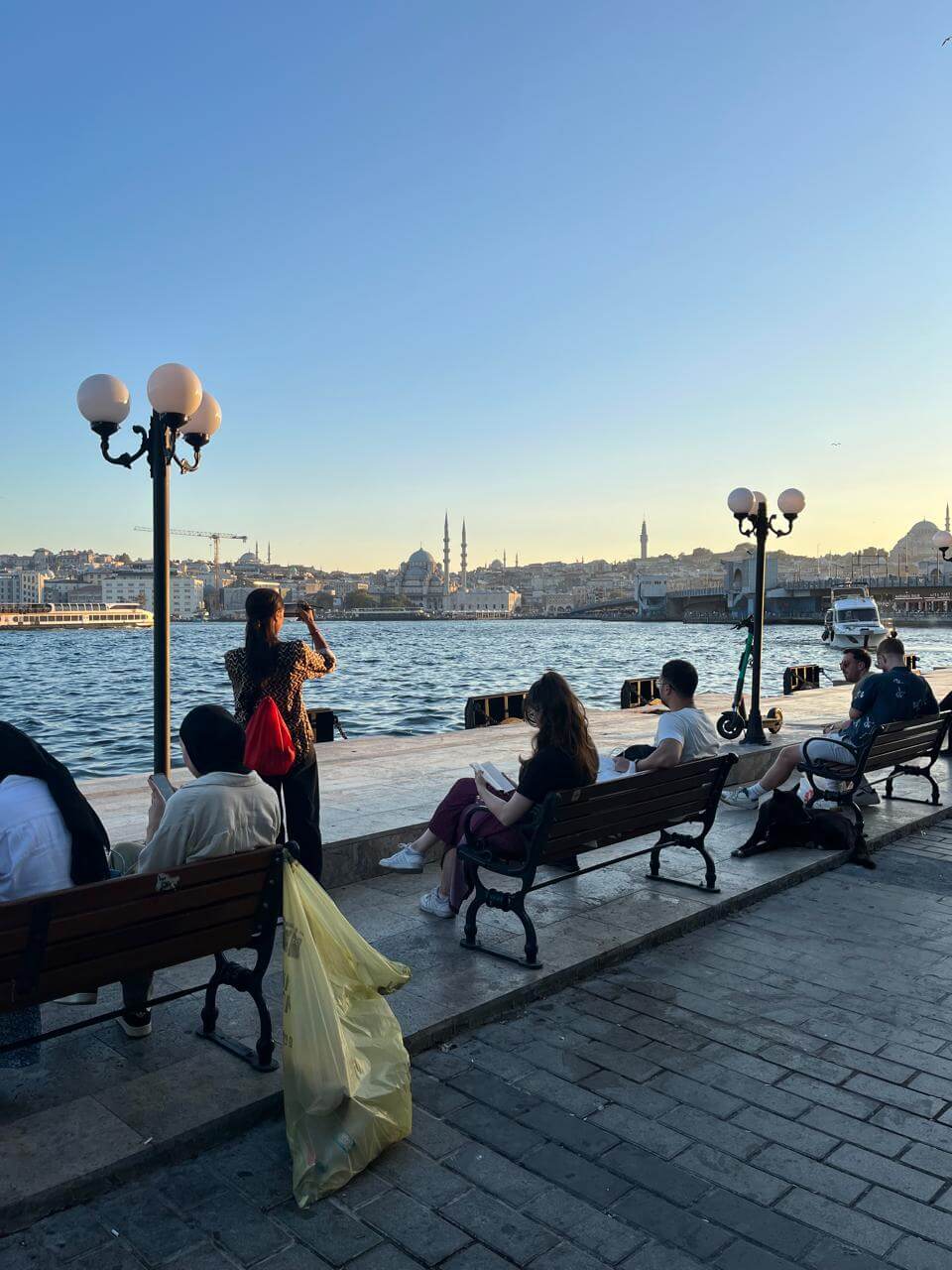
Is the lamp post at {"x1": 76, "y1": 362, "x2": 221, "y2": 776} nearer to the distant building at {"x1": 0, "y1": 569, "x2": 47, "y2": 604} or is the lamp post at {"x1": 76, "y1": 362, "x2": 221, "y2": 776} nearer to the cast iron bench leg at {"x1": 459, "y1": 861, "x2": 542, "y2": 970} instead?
the cast iron bench leg at {"x1": 459, "y1": 861, "x2": 542, "y2": 970}

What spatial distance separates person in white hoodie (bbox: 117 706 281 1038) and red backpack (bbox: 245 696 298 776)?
719mm

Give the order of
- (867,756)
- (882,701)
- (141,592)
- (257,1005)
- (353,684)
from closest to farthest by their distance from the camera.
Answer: (257,1005)
(867,756)
(882,701)
(353,684)
(141,592)

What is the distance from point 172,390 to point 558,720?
2.66 meters

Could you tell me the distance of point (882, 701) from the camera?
7.20 m

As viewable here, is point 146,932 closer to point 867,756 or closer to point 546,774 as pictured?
point 546,774

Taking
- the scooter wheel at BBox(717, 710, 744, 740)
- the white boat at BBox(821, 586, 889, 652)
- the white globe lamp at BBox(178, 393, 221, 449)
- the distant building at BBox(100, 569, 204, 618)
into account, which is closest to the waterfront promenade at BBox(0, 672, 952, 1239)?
the white globe lamp at BBox(178, 393, 221, 449)

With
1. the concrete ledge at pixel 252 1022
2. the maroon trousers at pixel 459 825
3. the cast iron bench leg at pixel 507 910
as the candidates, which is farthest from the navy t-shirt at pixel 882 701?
the cast iron bench leg at pixel 507 910

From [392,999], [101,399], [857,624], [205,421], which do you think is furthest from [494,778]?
[857,624]

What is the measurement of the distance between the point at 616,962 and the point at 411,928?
952 millimetres

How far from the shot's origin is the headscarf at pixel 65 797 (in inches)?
121

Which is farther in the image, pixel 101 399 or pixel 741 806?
pixel 741 806

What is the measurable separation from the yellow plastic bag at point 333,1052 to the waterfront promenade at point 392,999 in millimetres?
369

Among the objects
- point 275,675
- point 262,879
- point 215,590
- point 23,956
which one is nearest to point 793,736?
point 275,675

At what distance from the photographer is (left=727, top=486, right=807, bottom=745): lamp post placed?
1012 centimetres
